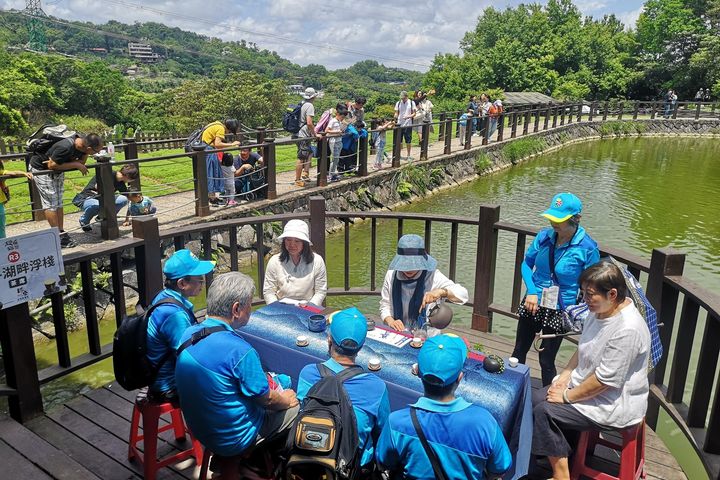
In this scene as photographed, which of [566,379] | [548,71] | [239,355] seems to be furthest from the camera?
[548,71]

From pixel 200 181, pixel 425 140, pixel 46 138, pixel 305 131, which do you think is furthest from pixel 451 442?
pixel 425 140

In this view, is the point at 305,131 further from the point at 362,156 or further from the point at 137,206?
the point at 137,206

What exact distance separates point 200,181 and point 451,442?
23.3 ft

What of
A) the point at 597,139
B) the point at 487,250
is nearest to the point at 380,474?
the point at 487,250

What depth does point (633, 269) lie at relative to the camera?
3771mm

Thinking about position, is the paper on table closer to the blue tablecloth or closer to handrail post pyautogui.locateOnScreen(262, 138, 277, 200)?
the blue tablecloth

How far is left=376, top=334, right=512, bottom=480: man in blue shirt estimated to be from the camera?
2.11 metres

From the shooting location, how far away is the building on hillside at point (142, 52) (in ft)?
533

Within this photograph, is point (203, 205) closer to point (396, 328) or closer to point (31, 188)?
point (31, 188)

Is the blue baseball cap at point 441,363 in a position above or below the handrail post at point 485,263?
above

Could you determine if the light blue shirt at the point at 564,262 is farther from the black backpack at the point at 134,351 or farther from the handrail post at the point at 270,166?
the handrail post at the point at 270,166

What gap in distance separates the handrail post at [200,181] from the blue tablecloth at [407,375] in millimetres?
5472

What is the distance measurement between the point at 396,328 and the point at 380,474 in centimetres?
129

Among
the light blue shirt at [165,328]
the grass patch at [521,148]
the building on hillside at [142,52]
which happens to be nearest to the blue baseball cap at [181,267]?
the light blue shirt at [165,328]
